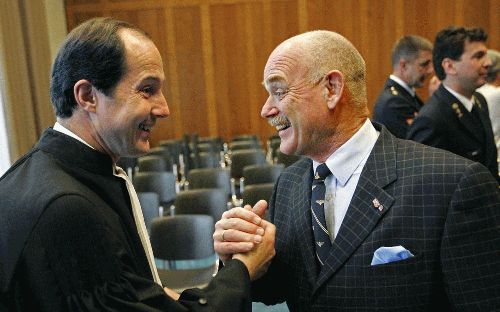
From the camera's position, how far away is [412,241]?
141cm

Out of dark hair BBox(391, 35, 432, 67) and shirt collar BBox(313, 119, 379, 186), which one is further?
dark hair BBox(391, 35, 432, 67)

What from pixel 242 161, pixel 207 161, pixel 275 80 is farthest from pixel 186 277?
pixel 207 161

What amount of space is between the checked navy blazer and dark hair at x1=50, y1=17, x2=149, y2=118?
0.71 meters

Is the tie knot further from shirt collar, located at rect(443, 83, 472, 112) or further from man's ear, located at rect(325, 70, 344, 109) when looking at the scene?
shirt collar, located at rect(443, 83, 472, 112)

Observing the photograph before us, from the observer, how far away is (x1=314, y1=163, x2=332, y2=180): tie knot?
65.0 inches

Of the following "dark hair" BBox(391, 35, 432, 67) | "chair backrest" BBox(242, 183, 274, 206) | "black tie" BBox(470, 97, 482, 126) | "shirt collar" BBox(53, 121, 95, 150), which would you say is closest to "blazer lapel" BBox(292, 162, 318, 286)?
"shirt collar" BBox(53, 121, 95, 150)

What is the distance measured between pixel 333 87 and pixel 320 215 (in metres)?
0.39

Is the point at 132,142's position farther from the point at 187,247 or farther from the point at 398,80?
the point at 398,80

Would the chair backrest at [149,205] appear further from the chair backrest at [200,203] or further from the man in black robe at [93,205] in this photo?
the man in black robe at [93,205]

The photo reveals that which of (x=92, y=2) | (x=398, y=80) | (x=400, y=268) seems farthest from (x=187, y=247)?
(x=92, y=2)

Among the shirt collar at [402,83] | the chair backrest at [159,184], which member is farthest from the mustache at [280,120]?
the chair backrest at [159,184]

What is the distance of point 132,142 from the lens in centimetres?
147

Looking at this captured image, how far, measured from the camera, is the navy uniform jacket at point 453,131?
2877 mm

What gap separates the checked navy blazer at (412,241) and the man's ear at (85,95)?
0.71 m
